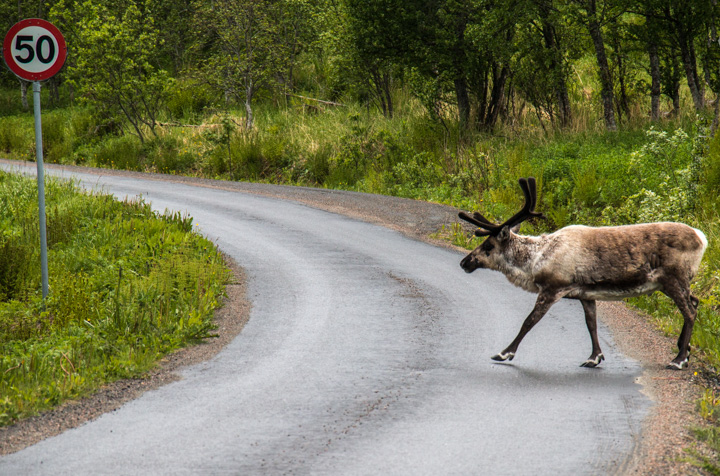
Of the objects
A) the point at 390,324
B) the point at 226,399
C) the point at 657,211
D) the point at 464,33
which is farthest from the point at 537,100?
the point at 226,399

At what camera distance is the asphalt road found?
A: 17.6 feet

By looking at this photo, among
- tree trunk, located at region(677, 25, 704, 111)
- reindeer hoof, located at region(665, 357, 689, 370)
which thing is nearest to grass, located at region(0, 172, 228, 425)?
reindeer hoof, located at region(665, 357, 689, 370)

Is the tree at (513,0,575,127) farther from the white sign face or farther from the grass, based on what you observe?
the white sign face

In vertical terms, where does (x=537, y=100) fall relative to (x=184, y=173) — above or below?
above

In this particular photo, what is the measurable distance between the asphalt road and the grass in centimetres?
67

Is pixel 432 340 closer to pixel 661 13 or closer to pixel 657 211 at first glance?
pixel 657 211

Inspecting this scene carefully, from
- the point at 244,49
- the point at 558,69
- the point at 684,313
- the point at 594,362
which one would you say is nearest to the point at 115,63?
the point at 244,49

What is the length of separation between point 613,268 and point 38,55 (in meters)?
7.37

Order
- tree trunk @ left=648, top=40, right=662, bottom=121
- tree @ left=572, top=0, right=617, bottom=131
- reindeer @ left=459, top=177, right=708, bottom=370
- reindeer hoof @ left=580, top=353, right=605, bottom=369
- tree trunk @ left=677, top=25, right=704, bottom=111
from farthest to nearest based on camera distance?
tree trunk @ left=648, top=40, right=662, bottom=121 < tree @ left=572, top=0, right=617, bottom=131 < tree trunk @ left=677, top=25, right=704, bottom=111 < reindeer hoof @ left=580, top=353, right=605, bottom=369 < reindeer @ left=459, top=177, right=708, bottom=370

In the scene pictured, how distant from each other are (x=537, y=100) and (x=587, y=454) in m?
18.3

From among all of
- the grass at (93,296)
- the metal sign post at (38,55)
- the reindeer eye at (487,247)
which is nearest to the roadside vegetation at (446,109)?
the reindeer eye at (487,247)

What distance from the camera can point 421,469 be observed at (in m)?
5.20

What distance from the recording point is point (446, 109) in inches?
952

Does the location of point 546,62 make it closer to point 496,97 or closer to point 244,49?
point 496,97
